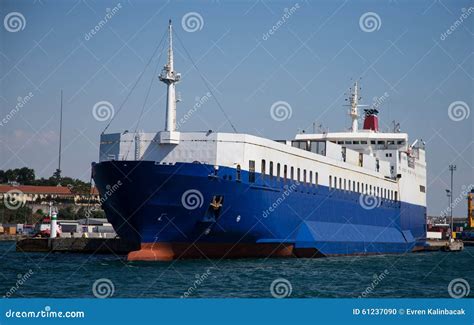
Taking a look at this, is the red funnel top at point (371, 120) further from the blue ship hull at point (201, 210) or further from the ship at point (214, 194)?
the blue ship hull at point (201, 210)

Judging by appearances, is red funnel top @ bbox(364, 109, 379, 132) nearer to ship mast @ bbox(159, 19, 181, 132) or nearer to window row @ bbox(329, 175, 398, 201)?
window row @ bbox(329, 175, 398, 201)

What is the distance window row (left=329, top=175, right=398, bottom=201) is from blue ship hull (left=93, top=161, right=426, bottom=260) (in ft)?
17.7

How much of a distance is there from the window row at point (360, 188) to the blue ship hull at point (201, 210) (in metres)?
5.41

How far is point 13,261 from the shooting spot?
40094mm

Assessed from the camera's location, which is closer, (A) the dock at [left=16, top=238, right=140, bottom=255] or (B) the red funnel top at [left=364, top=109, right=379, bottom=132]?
(A) the dock at [left=16, top=238, right=140, bottom=255]

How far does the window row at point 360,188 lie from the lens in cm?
4688

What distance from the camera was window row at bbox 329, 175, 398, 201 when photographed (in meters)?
46.9

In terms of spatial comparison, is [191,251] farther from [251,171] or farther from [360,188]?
[360,188]

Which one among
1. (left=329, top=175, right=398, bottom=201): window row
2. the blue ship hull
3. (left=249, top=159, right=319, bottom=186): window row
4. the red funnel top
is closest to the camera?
the blue ship hull

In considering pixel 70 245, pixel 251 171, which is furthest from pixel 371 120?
pixel 251 171

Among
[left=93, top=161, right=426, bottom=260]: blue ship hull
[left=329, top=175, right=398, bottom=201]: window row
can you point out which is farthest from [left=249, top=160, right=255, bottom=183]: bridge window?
[left=329, top=175, right=398, bottom=201]: window row

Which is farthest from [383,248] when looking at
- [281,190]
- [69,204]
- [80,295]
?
[69,204]

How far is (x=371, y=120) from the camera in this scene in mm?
62594

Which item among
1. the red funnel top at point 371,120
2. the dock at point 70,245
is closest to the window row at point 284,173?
the dock at point 70,245
